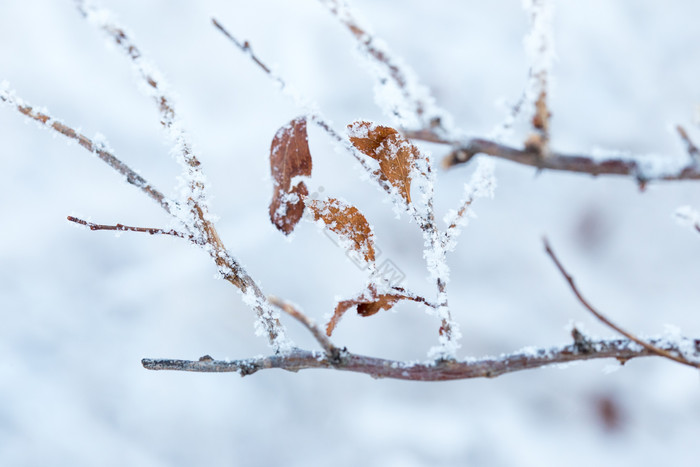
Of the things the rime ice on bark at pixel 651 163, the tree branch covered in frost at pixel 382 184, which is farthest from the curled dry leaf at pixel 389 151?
the rime ice on bark at pixel 651 163

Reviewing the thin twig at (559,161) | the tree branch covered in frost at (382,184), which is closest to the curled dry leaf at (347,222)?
the tree branch covered in frost at (382,184)

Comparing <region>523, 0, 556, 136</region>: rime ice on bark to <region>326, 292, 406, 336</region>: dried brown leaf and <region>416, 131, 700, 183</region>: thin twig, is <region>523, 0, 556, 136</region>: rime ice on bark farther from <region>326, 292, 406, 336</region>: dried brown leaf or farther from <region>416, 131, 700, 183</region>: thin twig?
<region>326, 292, 406, 336</region>: dried brown leaf

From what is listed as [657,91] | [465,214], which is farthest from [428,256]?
[657,91]

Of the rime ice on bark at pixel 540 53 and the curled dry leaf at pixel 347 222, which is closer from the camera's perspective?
the rime ice on bark at pixel 540 53

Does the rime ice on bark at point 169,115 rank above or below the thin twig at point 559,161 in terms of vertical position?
above

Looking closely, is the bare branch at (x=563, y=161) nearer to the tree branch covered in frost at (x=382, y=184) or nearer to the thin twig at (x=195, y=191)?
the tree branch covered in frost at (x=382, y=184)

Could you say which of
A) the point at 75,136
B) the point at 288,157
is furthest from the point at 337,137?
the point at 75,136

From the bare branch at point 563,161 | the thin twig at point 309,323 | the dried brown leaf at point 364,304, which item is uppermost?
the bare branch at point 563,161
